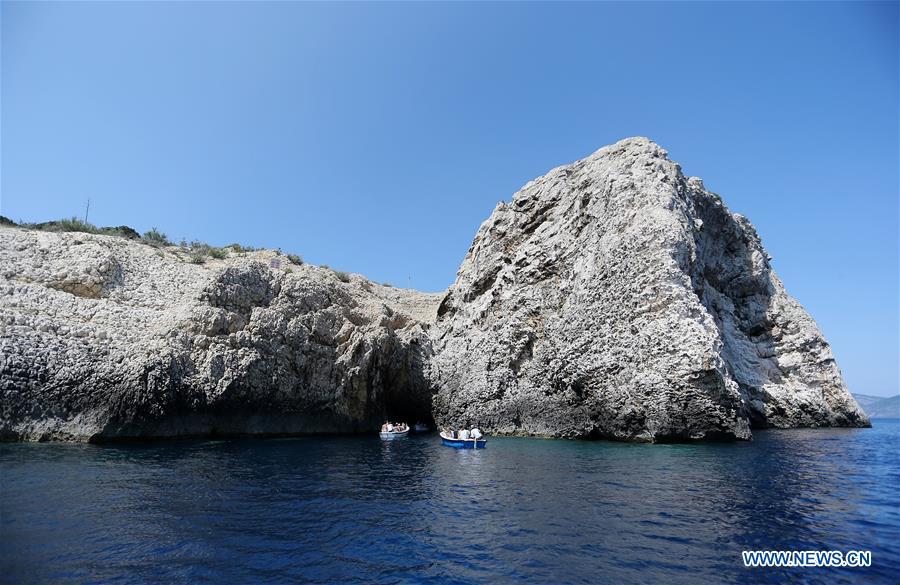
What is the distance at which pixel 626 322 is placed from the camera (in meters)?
27.6

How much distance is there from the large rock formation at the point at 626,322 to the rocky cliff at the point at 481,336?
0.12m

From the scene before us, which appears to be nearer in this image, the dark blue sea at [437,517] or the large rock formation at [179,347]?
the dark blue sea at [437,517]

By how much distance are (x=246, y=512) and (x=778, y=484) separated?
16815 millimetres

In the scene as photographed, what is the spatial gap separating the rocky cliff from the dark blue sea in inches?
158

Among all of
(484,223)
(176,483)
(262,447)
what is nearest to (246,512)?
(176,483)

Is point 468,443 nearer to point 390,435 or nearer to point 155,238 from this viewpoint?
point 390,435

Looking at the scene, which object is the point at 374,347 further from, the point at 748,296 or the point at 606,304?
the point at 748,296

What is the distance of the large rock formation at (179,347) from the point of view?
80.4 feet

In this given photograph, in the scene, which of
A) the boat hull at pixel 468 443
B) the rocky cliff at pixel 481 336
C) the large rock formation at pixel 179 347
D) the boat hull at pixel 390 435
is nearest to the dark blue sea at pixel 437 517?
the large rock formation at pixel 179 347

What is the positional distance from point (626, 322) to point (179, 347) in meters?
26.2

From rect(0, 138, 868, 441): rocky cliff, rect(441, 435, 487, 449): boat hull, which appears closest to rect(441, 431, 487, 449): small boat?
rect(441, 435, 487, 449): boat hull

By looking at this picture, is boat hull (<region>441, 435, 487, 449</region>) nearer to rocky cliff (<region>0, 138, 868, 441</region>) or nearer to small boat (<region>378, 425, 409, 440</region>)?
rocky cliff (<region>0, 138, 868, 441</region>)

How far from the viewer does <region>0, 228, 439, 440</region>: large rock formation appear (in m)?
24.5

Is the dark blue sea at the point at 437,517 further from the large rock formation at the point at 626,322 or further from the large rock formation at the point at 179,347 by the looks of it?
the large rock formation at the point at 626,322
